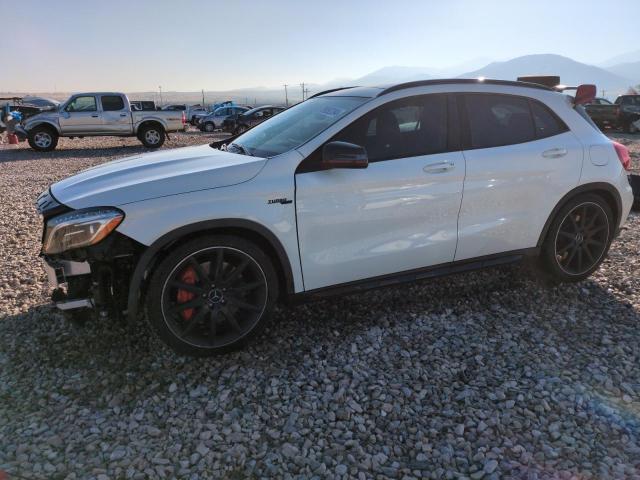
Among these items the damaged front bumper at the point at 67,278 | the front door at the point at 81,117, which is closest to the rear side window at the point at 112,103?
the front door at the point at 81,117

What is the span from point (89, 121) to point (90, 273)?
51.0 ft

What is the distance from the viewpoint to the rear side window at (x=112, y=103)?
1659 centimetres

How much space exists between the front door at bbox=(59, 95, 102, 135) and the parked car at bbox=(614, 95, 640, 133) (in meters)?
22.1

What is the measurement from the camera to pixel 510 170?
12.2ft

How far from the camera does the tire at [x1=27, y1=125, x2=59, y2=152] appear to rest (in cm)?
1628

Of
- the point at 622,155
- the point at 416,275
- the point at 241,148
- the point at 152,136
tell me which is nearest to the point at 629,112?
the point at 152,136

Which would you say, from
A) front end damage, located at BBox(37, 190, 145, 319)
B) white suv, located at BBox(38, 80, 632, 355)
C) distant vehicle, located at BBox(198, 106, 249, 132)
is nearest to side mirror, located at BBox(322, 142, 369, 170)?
white suv, located at BBox(38, 80, 632, 355)

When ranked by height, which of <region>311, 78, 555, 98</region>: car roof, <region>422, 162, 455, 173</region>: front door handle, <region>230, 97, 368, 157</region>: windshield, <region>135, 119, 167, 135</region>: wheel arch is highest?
<region>135, 119, 167, 135</region>: wheel arch

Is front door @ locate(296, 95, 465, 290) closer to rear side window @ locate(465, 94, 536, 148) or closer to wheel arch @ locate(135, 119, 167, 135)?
rear side window @ locate(465, 94, 536, 148)

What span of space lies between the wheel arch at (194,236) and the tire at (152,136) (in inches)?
616

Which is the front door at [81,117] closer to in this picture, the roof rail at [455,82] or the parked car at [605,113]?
the roof rail at [455,82]

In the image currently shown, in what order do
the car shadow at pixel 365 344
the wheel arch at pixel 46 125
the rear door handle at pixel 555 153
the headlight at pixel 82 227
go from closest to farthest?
the headlight at pixel 82 227 → the car shadow at pixel 365 344 → the rear door handle at pixel 555 153 → the wheel arch at pixel 46 125

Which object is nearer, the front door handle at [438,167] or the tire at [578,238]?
the front door handle at [438,167]

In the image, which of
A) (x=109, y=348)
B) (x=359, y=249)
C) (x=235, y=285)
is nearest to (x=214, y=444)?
(x=235, y=285)
